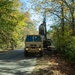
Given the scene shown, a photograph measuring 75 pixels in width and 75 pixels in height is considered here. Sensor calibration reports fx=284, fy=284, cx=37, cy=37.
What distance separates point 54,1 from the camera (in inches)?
1353

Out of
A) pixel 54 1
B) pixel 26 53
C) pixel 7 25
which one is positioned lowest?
pixel 26 53

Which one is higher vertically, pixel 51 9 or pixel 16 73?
pixel 51 9

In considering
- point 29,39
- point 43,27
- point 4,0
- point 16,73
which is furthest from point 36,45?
point 43,27

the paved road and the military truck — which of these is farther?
the military truck

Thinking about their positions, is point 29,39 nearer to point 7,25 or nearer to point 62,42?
point 62,42

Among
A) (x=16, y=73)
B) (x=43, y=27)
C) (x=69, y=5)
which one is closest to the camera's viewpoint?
(x=16, y=73)

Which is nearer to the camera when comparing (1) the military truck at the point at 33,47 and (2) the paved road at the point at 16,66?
(2) the paved road at the point at 16,66

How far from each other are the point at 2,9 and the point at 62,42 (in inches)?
401

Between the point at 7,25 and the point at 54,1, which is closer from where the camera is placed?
the point at 54,1

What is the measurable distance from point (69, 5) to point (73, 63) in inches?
363

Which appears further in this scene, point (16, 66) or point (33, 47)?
point (33, 47)

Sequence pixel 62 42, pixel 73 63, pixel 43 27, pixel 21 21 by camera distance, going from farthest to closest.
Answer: pixel 21 21
pixel 43 27
pixel 62 42
pixel 73 63

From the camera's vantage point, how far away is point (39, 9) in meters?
36.6

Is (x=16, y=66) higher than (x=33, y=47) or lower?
lower
